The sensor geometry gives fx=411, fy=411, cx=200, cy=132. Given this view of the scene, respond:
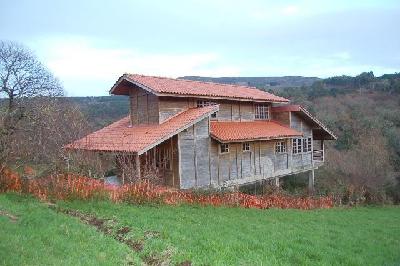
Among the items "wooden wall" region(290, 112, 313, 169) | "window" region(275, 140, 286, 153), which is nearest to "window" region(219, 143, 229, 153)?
"window" region(275, 140, 286, 153)

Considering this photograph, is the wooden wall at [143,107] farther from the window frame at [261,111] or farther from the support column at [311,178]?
the support column at [311,178]

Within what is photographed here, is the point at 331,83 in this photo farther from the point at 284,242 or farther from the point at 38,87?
the point at 284,242

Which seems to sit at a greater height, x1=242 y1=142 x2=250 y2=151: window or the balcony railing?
Answer: x1=242 y1=142 x2=250 y2=151: window

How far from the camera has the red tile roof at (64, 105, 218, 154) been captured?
19.4 meters

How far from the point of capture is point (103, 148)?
832 inches

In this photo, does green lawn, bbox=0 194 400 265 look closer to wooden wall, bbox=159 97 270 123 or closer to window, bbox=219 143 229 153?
window, bbox=219 143 229 153

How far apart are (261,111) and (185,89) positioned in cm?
779

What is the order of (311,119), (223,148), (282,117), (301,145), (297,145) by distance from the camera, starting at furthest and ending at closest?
1. (301,145)
2. (311,119)
3. (297,145)
4. (282,117)
5. (223,148)

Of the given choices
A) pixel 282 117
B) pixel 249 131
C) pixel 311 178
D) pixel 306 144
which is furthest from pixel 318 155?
pixel 249 131

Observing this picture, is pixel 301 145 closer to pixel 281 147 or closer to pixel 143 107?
pixel 281 147

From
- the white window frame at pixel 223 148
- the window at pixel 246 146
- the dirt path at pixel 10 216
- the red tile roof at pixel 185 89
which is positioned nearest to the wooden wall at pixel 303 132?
the red tile roof at pixel 185 89

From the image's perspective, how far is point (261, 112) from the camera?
29.4 m

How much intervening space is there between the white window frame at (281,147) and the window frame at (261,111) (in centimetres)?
225

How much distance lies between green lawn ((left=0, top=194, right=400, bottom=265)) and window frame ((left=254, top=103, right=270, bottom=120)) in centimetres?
1166
